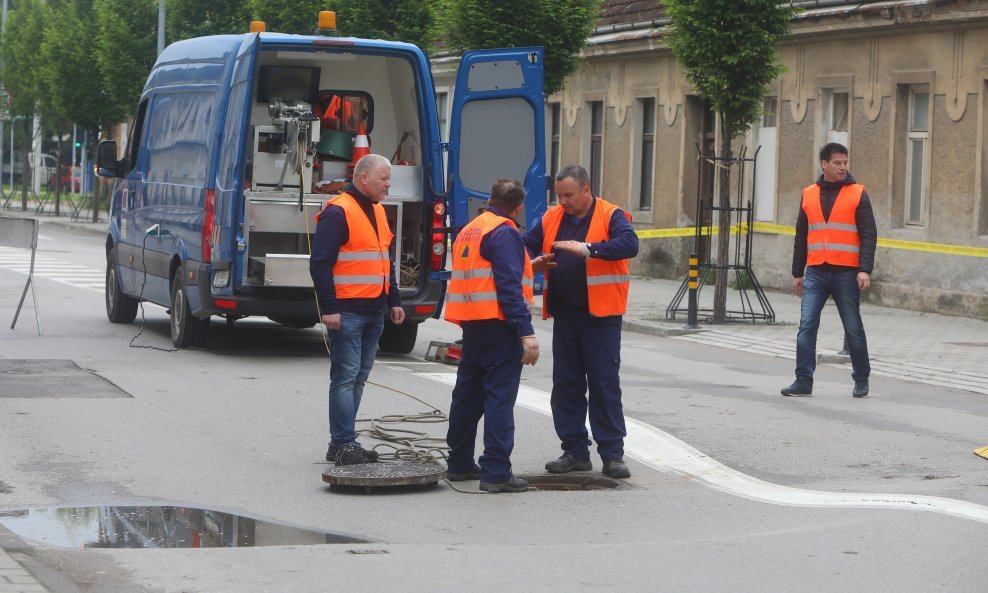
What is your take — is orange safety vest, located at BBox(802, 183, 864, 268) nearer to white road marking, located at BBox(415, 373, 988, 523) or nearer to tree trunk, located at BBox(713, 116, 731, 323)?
white road marking, located at BBox(415, 373, 988, 523)

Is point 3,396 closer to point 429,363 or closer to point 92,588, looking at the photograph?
point 429,363

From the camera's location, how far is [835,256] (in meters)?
12.7

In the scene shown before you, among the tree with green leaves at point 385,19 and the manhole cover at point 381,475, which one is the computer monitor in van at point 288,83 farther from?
the tree with green leaves at point 385,19

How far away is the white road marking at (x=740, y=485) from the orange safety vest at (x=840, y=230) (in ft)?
8.72

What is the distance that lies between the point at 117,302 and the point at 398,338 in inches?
149

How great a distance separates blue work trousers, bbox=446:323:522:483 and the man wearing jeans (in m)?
4.52

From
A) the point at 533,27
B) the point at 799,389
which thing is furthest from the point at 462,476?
the point at 533,27

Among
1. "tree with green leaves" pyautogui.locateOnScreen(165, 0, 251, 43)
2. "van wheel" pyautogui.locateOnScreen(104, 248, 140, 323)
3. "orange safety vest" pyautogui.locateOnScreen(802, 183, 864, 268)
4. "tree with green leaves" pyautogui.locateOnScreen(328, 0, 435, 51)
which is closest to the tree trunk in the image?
"orange safety vest" pyautogui.locateOnScreen(802, 183, 864, 268)

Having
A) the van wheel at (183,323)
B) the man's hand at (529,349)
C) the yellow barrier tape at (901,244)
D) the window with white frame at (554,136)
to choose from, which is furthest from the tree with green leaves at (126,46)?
the man's hand at (529,349)

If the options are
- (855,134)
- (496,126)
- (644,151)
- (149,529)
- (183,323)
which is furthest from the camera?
(644,151)

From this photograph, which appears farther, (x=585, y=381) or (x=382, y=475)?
(x=585, y=381)

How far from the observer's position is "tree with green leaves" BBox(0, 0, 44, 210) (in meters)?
52.2

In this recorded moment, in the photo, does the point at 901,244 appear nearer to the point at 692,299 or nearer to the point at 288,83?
the point at 692,299

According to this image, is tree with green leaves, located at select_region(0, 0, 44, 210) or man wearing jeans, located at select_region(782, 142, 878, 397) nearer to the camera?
man wearing jeans, located at select_region(782, 142, 878, 397)
